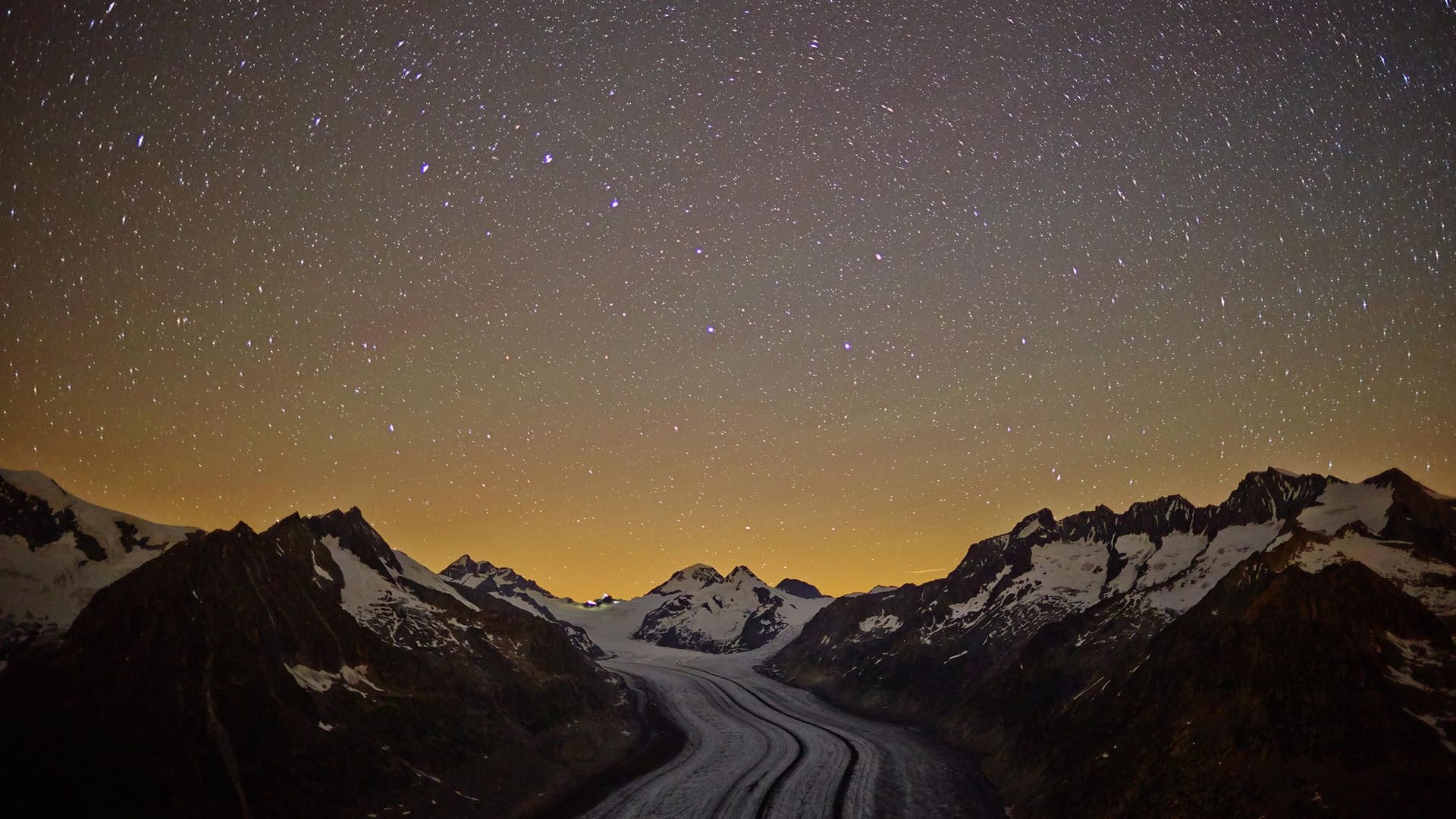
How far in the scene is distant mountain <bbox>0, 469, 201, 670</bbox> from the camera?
71.6 metres

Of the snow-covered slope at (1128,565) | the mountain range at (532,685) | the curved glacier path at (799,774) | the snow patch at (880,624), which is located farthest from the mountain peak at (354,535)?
the snow patch at (880,624)

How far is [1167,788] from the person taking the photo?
3322cm

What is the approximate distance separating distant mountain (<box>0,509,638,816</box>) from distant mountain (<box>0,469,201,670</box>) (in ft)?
107

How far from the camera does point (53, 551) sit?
80.5 m

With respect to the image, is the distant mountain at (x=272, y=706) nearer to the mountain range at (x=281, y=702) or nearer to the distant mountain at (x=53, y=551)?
the mountain range at (x=281, y=702)

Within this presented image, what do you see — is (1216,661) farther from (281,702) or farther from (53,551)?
(53,551)

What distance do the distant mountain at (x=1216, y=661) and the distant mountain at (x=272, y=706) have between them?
33770mm

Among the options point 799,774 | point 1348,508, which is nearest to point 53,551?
point 799,774

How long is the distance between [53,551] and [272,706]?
62881 mm

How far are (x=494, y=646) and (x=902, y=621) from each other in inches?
3104

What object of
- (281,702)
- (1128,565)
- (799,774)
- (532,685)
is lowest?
(799,774)

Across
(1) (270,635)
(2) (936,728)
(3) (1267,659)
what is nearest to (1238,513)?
(2) (936,728)

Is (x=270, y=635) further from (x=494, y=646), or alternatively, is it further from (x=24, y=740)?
(x=494, y=646)

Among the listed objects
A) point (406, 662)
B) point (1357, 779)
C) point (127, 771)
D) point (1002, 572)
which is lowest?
point (127, 771)
